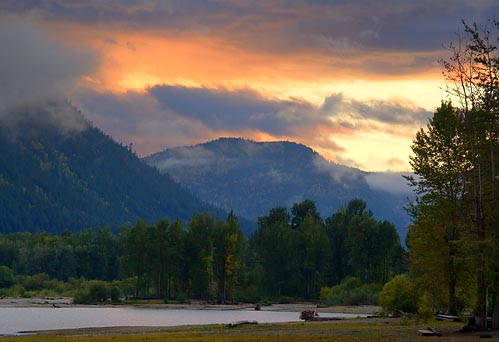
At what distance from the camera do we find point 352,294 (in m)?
180

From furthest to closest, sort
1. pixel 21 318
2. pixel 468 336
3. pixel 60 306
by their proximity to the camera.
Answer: pixel 60 306 < pixel 21 318 < pixel 468 336

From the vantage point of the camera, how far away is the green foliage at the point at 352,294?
178875 mm

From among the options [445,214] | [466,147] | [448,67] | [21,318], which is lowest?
[21,318]

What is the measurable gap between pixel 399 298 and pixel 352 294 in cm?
7278

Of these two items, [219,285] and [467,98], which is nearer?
[467,98]

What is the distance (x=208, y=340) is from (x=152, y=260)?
133854 millimetres

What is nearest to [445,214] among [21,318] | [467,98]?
[467,98]

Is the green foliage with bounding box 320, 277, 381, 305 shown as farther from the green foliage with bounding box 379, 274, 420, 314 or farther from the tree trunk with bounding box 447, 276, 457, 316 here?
the tree trunk with bounding box 447, 276, 457, 316

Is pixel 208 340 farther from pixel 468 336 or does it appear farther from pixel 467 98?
pixel 467 98

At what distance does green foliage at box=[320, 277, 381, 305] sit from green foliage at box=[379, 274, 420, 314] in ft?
212

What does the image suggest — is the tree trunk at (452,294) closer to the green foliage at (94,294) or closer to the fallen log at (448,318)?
the fallen log at (448,318)

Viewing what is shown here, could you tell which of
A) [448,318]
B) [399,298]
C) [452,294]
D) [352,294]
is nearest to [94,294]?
[352,294]

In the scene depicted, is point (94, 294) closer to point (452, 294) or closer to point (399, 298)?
point (399, 298)

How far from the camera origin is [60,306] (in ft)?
581
